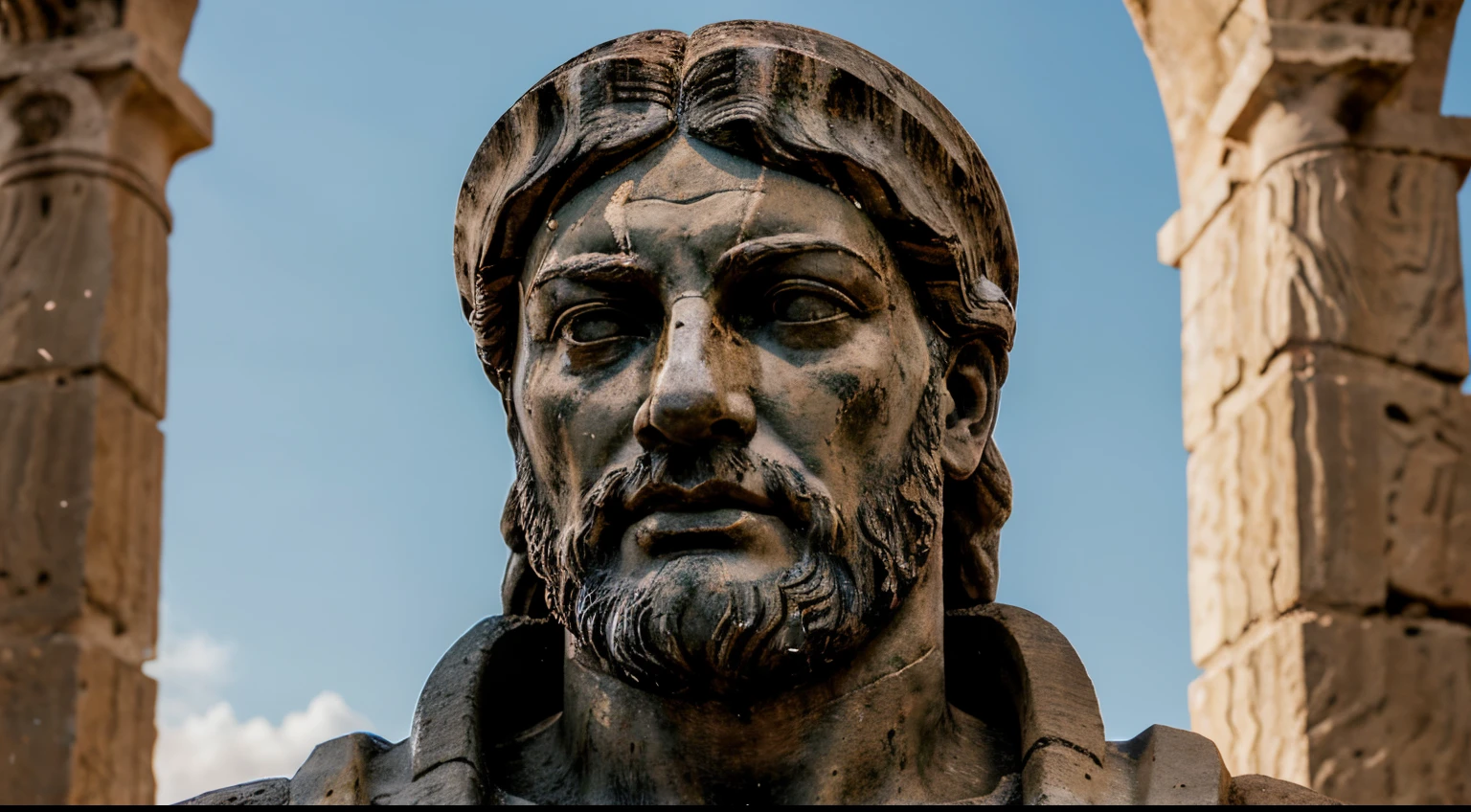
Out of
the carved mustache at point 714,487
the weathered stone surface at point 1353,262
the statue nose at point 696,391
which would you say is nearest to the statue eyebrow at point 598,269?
the statue nose at point 696,391

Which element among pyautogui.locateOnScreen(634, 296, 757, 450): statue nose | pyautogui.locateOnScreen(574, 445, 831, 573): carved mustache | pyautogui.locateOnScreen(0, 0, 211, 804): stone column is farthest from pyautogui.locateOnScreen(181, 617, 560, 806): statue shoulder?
pyautogui.locateOnScreen(0, 0, 211, 804): stone column

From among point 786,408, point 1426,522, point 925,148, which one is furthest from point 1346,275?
point 786,408

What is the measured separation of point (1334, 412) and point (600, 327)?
2854 millimetres

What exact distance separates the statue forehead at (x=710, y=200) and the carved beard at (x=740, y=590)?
41cm

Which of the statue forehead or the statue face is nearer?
the statue face

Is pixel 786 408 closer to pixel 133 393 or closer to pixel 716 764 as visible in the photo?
pixel 716 764

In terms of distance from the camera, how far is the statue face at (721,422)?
13.4 ft

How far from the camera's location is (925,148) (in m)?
4.52

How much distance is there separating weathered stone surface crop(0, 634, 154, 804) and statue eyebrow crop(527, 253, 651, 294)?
2.10m

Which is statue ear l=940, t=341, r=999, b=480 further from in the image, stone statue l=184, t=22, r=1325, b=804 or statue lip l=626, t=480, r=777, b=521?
statue lip l=626, t=480, r=777, b=521

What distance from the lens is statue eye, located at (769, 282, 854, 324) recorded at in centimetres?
429

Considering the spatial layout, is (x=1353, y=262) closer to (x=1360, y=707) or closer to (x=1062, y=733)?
(x=1360, y=707)

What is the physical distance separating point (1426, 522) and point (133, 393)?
3.37m

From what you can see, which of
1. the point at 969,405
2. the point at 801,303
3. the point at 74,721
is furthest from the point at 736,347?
the point at 74,721
